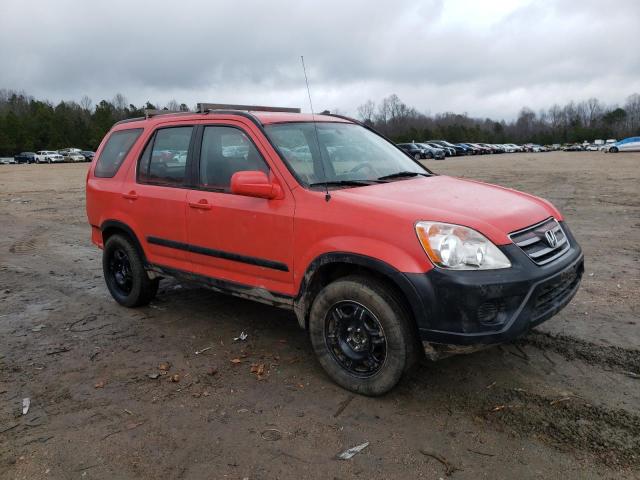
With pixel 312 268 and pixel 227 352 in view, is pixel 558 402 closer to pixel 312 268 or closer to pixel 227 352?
pixel 312 268

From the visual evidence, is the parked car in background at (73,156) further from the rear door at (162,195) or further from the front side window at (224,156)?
the front side window at (224,156)

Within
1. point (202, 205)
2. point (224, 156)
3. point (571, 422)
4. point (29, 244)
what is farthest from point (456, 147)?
point (571, 422)

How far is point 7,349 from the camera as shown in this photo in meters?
4.55

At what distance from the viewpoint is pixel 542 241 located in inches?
138

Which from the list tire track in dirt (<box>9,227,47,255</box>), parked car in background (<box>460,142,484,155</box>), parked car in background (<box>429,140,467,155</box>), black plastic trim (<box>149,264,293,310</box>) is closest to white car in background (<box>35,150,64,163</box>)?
parked car in background (<box>429,140,467,155</box>)

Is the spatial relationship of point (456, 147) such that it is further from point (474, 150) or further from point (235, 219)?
point (235, 219)

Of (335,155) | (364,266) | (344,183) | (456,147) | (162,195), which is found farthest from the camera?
(456,147)

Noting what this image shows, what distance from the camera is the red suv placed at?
10.3 feet

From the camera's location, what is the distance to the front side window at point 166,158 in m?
4.69

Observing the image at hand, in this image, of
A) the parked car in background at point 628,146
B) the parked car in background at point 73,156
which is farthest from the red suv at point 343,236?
the parked car in background at point 73,156

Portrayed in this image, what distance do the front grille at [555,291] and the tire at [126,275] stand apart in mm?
3757

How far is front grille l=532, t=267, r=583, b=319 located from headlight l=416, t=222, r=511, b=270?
13.6 inches

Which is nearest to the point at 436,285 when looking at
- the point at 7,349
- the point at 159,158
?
the point at 159,158

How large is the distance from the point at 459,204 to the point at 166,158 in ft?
9.20
